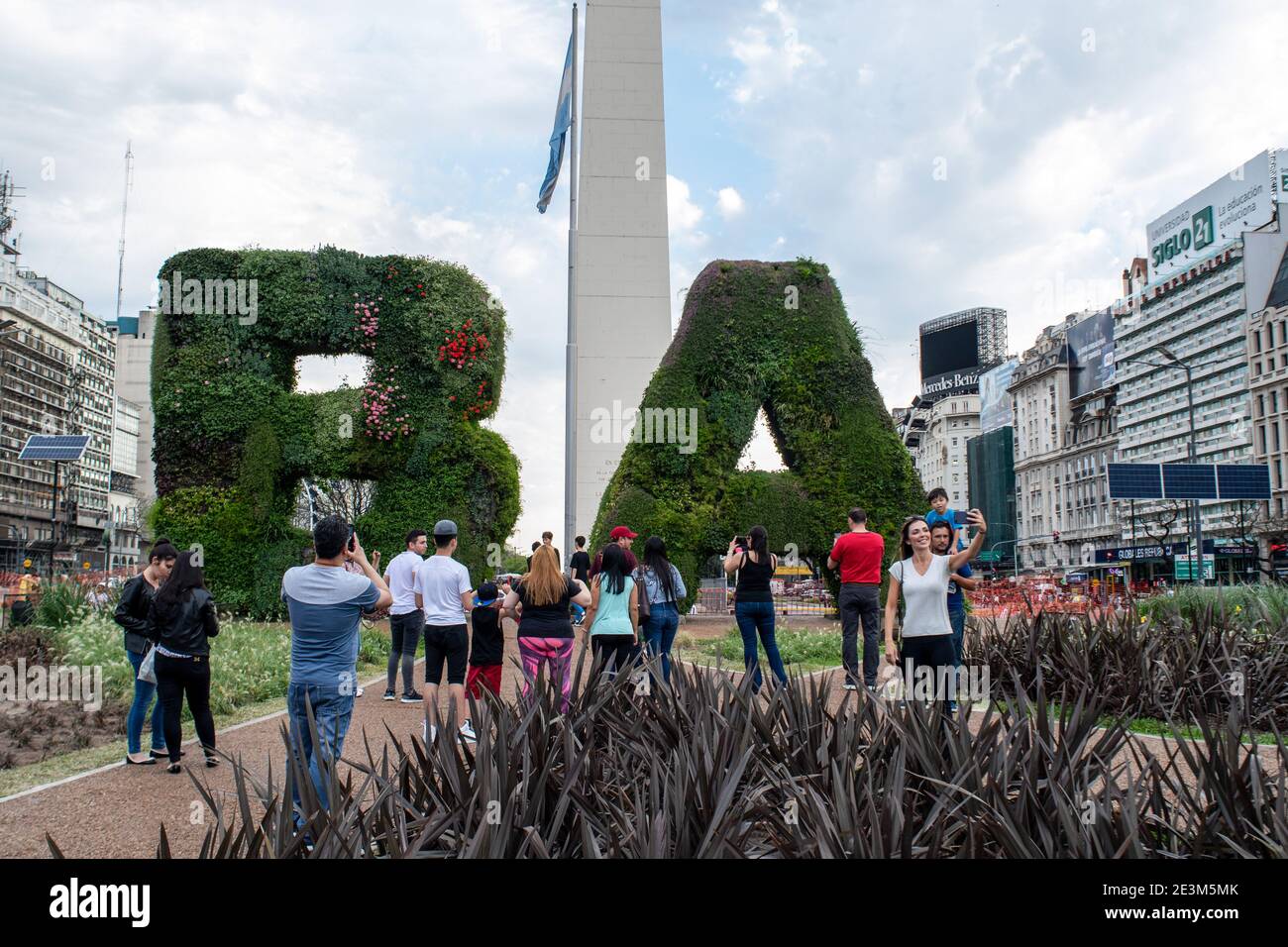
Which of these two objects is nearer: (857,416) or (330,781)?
(330,781)

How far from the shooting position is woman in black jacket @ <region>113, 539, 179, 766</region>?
7.57m

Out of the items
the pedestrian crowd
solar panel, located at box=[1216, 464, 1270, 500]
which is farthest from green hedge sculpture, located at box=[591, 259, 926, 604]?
solar panel, located at box=[1216, 464, 1270, 500]

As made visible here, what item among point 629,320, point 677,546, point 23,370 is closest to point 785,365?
point 677,546

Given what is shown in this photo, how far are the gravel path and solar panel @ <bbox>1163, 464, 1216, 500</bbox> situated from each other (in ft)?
71.7

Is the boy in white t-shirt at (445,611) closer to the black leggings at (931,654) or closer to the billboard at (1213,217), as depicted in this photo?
the black leggings at (931,654)

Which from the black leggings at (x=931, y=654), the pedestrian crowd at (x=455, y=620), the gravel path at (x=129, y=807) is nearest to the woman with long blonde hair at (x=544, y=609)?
the pedestrian crowd at (x=455, y=620)

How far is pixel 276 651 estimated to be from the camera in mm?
13609

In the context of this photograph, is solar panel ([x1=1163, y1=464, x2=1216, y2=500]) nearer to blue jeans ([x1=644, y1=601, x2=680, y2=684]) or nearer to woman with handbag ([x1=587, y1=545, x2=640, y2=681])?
blue jeans ([x1=644, y1=601, x2=680, y2=684])

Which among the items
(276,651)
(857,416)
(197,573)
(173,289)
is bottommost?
(276,651)

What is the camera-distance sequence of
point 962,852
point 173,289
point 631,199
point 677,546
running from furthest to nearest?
point 631,199 → point 173,289 → point 677,546 → point 962,852

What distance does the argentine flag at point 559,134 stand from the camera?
20.8 meters

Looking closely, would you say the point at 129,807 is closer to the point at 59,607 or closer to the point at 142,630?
the point at 142,630
